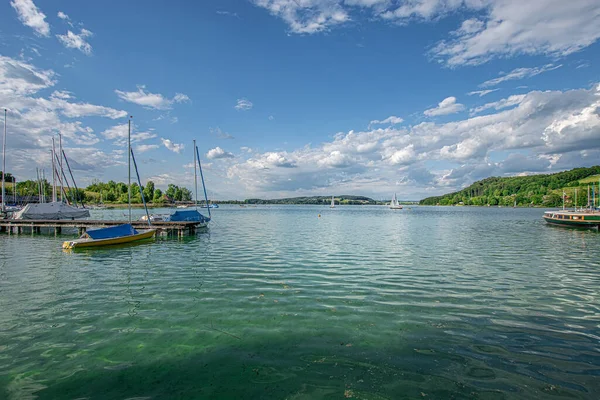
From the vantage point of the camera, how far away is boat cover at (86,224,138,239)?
31328 millimetres

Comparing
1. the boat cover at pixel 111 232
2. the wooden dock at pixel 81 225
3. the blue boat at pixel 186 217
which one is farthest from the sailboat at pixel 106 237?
the blue boat at pixel 186 217

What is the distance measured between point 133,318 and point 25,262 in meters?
18.5

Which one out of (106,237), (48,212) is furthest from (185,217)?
(48,212)

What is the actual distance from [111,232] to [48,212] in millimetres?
33265

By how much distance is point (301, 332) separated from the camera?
1038 cm

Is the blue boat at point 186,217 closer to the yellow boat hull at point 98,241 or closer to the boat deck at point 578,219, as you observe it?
the yellow boat hull at point 98,241

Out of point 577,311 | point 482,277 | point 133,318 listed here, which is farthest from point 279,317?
point 482,277

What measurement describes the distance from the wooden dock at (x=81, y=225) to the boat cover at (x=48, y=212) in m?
2.07

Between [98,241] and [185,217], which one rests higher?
[185,217]

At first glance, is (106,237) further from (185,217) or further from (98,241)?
(185,217)

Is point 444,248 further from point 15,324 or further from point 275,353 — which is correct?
point 15,324

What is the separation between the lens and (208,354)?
888 centimetres

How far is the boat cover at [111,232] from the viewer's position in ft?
103

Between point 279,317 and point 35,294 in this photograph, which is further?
point 35,294
